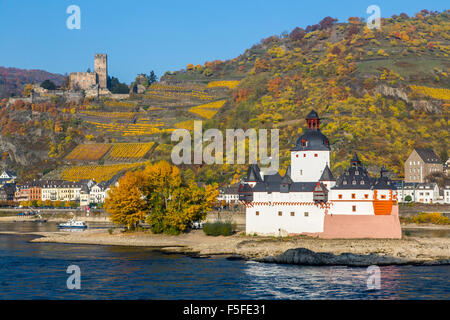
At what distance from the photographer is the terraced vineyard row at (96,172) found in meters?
162

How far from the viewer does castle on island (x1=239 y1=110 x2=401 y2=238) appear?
66.0 m

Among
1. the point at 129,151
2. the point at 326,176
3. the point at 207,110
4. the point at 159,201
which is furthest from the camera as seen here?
the point at 207,110

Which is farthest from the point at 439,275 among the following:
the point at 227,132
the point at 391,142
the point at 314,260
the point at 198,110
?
the point at 198,110

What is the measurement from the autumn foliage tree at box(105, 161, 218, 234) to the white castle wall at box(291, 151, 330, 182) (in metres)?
13.7

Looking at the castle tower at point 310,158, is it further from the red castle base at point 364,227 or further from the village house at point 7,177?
the village house at point 7,177

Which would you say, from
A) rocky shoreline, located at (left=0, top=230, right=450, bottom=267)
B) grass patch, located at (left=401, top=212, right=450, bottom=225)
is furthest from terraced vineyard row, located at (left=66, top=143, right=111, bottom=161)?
rocky shoreline, located at (left=0, top=230, right=450, bottom=267)

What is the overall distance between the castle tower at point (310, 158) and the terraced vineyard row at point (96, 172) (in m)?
90.8

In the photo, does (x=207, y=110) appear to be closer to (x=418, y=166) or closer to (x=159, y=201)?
(x=418, y=166)

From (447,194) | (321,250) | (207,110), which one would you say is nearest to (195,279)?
(321,250)

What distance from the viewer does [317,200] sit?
67.4 meters

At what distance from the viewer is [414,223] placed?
3959 inches

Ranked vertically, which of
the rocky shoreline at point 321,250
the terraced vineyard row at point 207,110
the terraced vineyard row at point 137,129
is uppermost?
the terraced vineyard row at point 207,110

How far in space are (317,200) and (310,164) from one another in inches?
191

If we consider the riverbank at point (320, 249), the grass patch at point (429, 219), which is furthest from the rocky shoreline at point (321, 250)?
the grass patch at point (429, 219)
